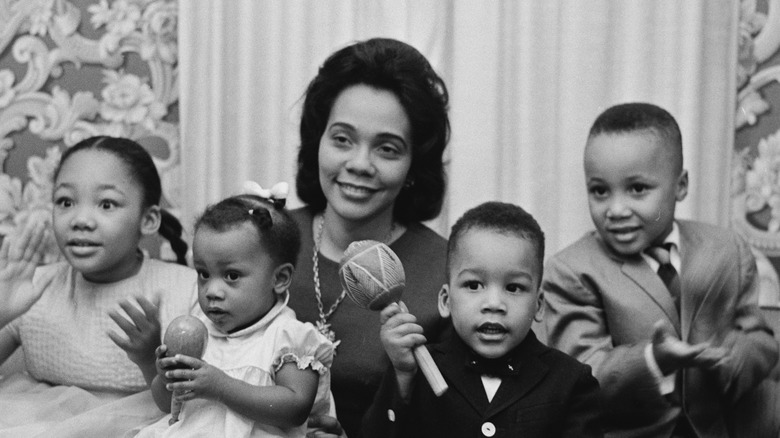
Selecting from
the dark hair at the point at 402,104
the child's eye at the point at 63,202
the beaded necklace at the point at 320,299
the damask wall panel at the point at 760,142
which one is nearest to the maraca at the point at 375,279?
the beaded necklace at the point at 320,299

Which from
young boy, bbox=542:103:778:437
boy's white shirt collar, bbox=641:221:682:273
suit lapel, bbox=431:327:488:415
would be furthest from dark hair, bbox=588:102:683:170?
suit lapel, bbox=431:327:488:415

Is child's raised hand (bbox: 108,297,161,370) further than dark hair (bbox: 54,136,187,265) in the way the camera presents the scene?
No

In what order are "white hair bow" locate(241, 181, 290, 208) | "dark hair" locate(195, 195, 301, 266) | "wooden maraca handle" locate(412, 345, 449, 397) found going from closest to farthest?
1. "wooden maraca handle" locate(412, 345, 449, 397)
2. "dark hair" locate(195, 195, 301, 266)
3. "white hair bow" locate(241, 181, 290, 208)

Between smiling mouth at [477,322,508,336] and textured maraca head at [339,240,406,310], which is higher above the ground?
textured maraca head at [339,240,406,310]

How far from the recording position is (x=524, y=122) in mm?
2420

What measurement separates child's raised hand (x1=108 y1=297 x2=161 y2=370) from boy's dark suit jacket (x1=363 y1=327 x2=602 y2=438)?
1.24 feet

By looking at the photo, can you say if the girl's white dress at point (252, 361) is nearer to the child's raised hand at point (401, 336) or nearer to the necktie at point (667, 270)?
the child's raised hand at point (401, 336)

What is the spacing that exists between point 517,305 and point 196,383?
497 mm

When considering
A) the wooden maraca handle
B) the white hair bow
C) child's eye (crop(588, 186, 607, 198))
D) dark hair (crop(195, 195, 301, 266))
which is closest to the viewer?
the wooden maraca handle

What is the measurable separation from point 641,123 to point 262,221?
0.72 m

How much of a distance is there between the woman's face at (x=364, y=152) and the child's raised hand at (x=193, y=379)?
19.5 inches

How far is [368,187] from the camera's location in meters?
2.03

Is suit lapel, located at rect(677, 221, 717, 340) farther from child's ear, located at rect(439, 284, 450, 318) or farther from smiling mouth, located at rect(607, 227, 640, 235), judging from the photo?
child's ear, located at rect(439, 284, 450, 318)

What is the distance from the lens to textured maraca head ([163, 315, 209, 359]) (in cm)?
160
